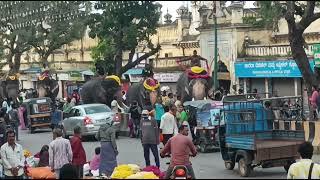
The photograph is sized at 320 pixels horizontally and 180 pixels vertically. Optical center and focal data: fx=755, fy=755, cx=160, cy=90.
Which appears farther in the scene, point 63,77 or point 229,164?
point 63,77

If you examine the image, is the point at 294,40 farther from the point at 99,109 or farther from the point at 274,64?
the point at 274,64

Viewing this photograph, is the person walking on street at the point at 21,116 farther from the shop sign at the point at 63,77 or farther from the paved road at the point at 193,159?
the shop sign at the point at 63,77

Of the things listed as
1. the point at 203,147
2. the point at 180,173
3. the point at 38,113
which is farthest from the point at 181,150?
the point at 38,113

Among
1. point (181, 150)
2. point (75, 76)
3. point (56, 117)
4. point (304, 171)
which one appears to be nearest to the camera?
point (304, 171)

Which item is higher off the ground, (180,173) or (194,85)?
(194,85)

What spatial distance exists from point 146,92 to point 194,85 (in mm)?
2336

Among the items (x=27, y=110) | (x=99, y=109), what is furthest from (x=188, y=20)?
(x=99, y=109)

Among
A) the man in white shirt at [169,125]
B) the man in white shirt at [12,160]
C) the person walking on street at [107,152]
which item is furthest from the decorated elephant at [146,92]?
the man in white shirt at [12,160]

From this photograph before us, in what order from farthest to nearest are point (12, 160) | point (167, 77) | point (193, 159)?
point (167, 77) < point (193, 159) < point (12, 160)

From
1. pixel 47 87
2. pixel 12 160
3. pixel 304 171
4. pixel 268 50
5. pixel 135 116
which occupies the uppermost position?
pixel 268 50

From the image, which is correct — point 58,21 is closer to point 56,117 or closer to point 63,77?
point 56,117

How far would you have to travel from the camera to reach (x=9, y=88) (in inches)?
1464

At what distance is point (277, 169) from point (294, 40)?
551 cm

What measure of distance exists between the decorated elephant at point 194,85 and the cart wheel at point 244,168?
11071 millimetres
